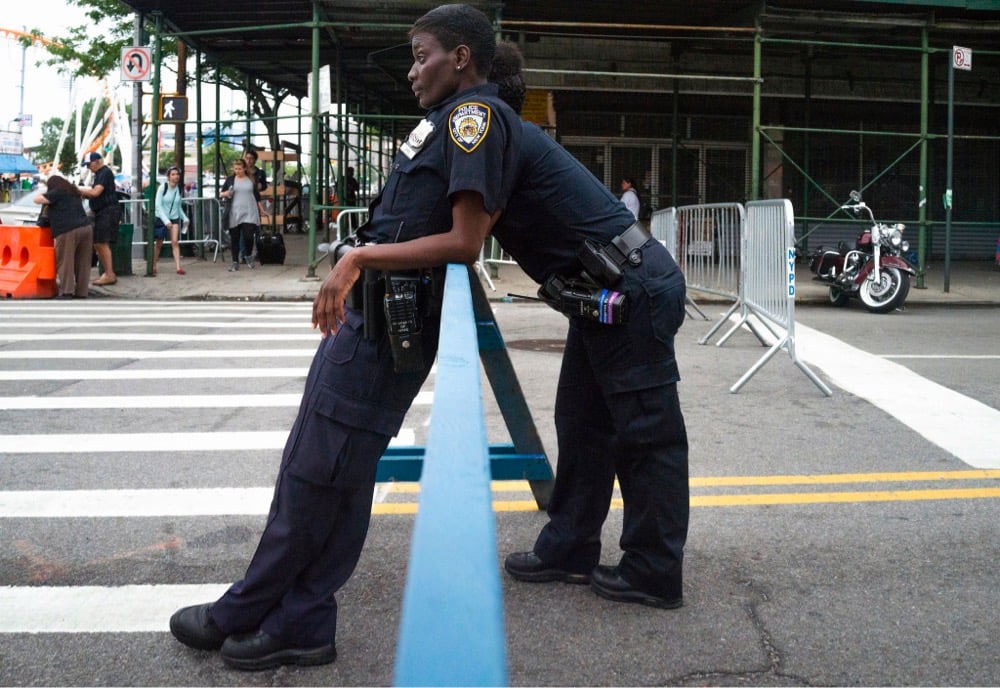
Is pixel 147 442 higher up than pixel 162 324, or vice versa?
pixel 162 324

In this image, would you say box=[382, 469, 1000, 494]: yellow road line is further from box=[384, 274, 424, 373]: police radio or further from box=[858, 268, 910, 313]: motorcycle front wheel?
box=[858, 268, 910, 313]: motorcycle front wheel

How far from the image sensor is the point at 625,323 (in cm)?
361

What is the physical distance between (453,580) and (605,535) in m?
3.43

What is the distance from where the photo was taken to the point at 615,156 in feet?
72.7

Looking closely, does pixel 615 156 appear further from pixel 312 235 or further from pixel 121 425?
pixel 121 425

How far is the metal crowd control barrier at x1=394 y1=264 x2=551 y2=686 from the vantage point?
1141 mm

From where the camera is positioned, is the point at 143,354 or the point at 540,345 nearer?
the point at 143,354

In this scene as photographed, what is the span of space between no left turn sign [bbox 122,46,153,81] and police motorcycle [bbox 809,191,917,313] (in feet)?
34.4

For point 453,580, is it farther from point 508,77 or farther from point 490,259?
point 490,259

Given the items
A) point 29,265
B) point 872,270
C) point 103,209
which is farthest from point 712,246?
point 29,265

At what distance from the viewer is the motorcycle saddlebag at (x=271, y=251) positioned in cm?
2002

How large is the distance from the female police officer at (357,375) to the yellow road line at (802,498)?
1665 millimetres

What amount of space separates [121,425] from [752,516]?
12.6ft

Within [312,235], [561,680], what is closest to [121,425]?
[561,680]
